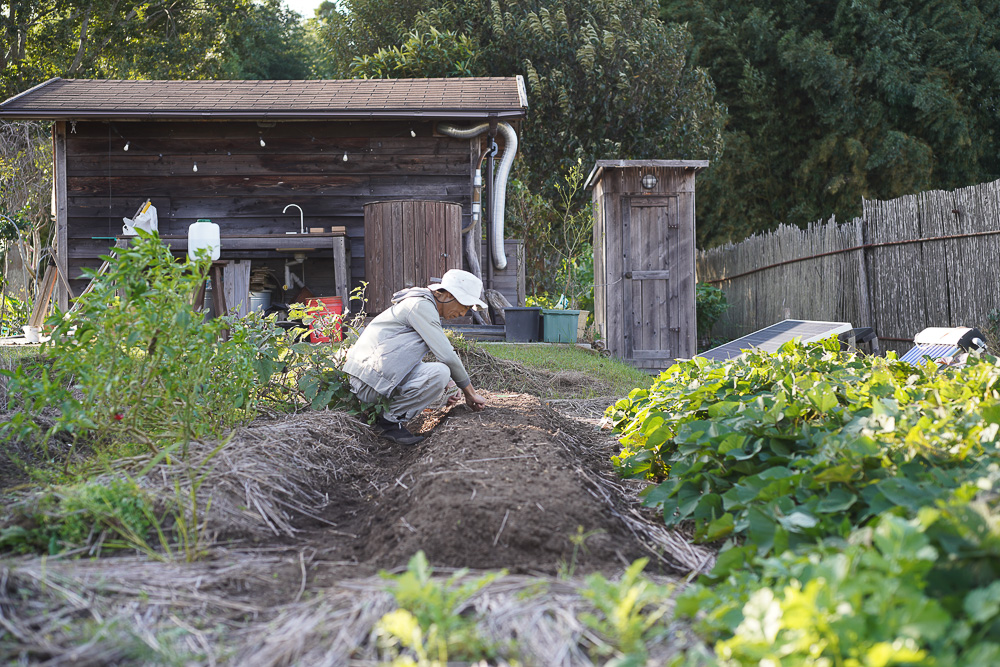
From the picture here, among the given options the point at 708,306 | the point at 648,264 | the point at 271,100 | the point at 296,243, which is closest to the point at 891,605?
the point at 648,264

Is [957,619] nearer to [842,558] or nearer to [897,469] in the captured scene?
[842,558]

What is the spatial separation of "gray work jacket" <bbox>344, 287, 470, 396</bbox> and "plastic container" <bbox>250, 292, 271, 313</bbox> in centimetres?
550

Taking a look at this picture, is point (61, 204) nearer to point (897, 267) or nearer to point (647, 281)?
point (647, 281)

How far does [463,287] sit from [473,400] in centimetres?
66

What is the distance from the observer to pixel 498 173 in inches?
437

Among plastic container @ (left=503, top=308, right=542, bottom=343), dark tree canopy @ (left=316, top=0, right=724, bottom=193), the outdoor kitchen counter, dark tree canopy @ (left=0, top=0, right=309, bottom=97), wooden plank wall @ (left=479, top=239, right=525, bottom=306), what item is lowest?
plastic container @ (left=503, top=308, right=542, bottom=343)

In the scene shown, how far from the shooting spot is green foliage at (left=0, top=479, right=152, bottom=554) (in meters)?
2.34

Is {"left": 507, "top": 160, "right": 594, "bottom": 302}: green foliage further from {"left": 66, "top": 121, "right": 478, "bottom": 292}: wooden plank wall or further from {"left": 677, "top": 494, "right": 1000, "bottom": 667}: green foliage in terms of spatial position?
{"left": 677, "top": 494, "right": 1000, "bottom": 667}: green foliage

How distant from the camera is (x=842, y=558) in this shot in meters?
1.49

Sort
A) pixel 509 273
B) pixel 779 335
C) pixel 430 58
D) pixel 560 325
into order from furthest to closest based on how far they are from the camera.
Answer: pixel 430 58 → pixel 509 273 → pixel 560 325 → pixel 779 335

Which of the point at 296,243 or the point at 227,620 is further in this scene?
the point at 296,243

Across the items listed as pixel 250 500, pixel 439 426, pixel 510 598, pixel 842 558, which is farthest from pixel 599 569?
pixel 439 426

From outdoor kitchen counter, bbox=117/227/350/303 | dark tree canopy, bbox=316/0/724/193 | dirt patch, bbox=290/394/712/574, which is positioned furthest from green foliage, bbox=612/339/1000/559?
dark tree canopy, bbox=316/0/724/193

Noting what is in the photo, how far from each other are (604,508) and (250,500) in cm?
130
